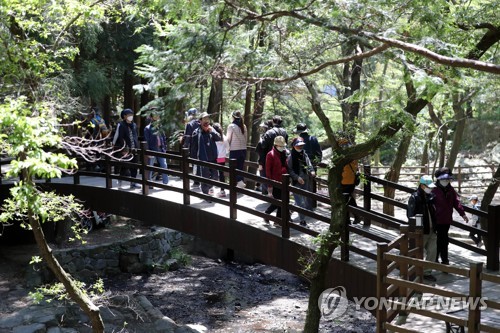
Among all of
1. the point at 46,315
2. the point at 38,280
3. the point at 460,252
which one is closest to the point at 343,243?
the point at 460,252

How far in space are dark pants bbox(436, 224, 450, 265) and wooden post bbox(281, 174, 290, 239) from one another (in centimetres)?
226

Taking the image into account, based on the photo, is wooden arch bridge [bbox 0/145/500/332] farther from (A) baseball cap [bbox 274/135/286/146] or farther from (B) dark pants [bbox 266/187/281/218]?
(A) baseball cap [bbox 274/135/286/146]

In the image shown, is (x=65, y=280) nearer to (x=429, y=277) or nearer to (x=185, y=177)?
(x=185, y=177)

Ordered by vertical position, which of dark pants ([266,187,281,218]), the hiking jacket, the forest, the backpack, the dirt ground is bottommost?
the dirt ground

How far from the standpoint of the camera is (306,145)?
37.2ft

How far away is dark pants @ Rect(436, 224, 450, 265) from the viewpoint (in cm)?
896

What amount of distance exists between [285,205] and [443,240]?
94.6 inches

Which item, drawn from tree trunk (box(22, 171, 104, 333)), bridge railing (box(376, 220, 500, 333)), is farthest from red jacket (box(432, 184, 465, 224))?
tree trunk (box(22, 171, 104, 333))

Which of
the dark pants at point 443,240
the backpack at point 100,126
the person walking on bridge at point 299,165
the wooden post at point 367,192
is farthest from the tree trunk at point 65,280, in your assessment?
the backpack at point 100,126

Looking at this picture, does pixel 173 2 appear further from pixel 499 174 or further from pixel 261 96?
pixel 499 174

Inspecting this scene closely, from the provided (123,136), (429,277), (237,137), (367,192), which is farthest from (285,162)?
(123,136)

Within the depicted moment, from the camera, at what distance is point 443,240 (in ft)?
29.6

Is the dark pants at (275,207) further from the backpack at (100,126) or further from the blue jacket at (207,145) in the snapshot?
the backpack at (100,126)

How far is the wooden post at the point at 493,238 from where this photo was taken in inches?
339
